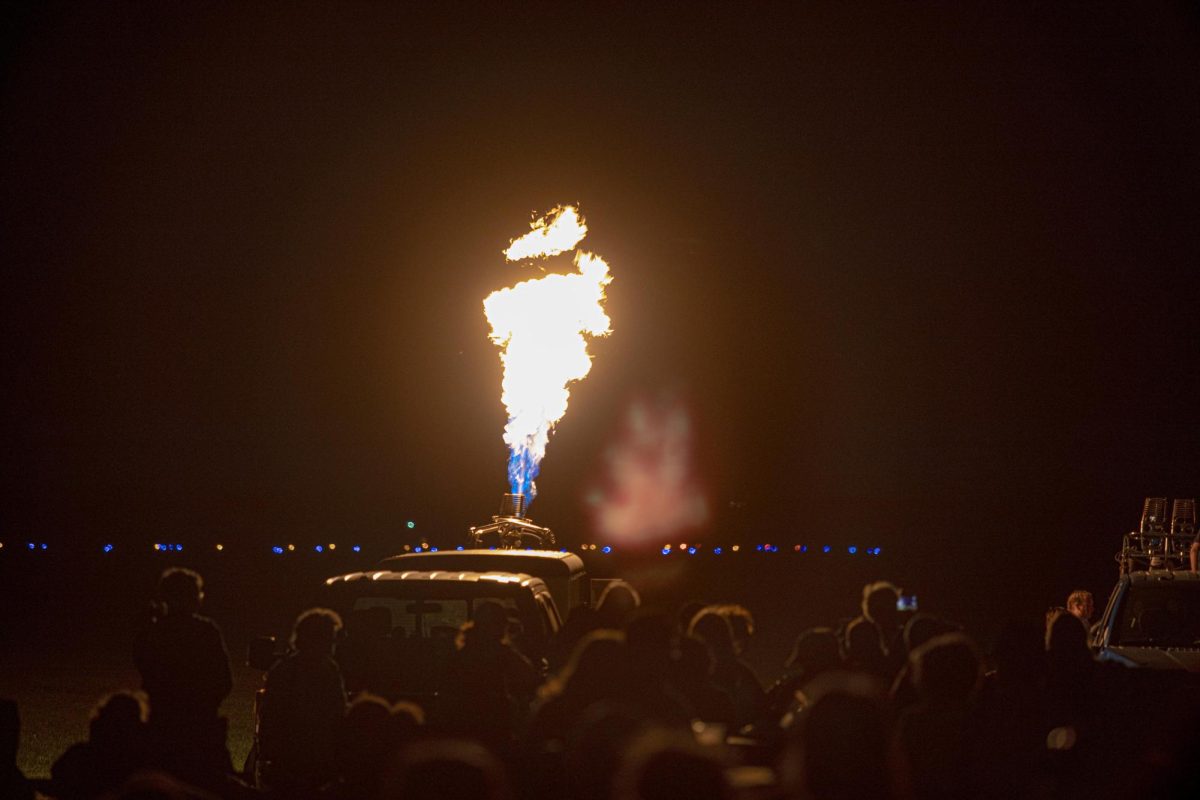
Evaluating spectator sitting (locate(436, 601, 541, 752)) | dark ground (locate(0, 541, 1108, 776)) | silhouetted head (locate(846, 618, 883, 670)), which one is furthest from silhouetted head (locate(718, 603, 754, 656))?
dark ground (locate(0, 541, 1108, 776))

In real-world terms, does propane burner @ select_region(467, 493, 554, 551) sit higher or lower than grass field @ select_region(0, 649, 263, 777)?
higher

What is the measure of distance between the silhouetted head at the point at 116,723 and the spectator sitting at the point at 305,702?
2.06m

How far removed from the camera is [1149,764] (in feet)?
13.9

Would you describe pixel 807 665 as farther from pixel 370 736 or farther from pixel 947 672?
pixel 370 736

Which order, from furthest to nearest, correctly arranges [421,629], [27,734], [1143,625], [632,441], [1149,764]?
[632,441]
[27,734]
[1143,625]
[421,629]
[1149,764]

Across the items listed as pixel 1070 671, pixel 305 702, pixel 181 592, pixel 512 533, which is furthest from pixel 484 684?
pixel 512 533

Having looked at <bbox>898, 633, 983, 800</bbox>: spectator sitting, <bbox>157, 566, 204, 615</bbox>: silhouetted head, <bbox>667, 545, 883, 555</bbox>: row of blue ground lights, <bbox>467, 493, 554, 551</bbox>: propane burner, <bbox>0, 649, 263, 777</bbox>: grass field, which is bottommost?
<bbox>0, 649, 263, 777</bbox>: grass field

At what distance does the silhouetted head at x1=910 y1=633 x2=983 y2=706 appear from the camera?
594 cm

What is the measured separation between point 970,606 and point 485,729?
26.7 m

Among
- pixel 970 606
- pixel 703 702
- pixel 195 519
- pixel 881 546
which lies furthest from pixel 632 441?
pixel 703 702

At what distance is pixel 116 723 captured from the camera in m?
5.70

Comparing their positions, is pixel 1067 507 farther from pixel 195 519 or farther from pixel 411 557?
pixel 411 557

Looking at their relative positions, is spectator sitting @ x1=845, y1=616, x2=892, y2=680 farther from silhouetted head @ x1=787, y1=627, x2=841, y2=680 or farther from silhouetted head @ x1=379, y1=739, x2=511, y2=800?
silhouetted head @ x1=379, y1=739, x2=511, y2=800

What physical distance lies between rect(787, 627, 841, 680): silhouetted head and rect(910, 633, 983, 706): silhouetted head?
5.52ft
